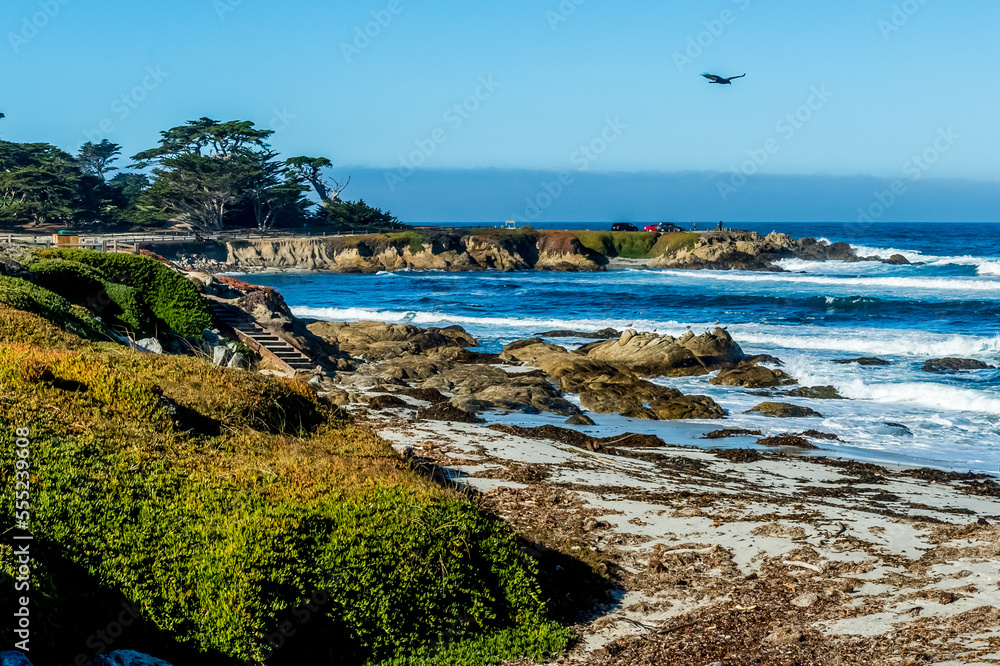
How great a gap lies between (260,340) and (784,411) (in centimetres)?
1408

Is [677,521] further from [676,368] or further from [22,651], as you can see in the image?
[676,368]

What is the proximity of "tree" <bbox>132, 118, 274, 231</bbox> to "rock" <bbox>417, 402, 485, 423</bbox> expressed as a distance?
72.4m

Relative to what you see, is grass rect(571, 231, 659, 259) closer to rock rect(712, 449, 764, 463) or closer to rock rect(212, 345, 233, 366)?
rock rect(212, 345, 233, 366)

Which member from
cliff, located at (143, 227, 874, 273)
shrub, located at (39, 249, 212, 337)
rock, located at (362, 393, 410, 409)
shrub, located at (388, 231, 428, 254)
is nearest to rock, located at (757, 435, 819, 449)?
rock, located at (362, 393, 410, 409)

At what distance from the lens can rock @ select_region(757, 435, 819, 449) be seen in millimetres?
16859

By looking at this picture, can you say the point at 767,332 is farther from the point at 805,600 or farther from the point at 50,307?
the point at 805,600

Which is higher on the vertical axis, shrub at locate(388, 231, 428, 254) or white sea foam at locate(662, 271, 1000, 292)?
shrub at locate(388, 231, 428, 254)

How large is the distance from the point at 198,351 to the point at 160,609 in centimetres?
1474

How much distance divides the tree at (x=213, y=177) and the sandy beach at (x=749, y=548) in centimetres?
7601

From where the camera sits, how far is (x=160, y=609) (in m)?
6.66

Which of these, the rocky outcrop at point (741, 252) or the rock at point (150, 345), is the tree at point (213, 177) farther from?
the rock at point (150, 345)

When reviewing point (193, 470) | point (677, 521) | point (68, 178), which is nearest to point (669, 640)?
point (677, 521)

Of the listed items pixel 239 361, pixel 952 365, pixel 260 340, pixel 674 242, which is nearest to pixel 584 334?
pixel 952 365

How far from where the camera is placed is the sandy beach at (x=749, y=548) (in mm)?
7254
